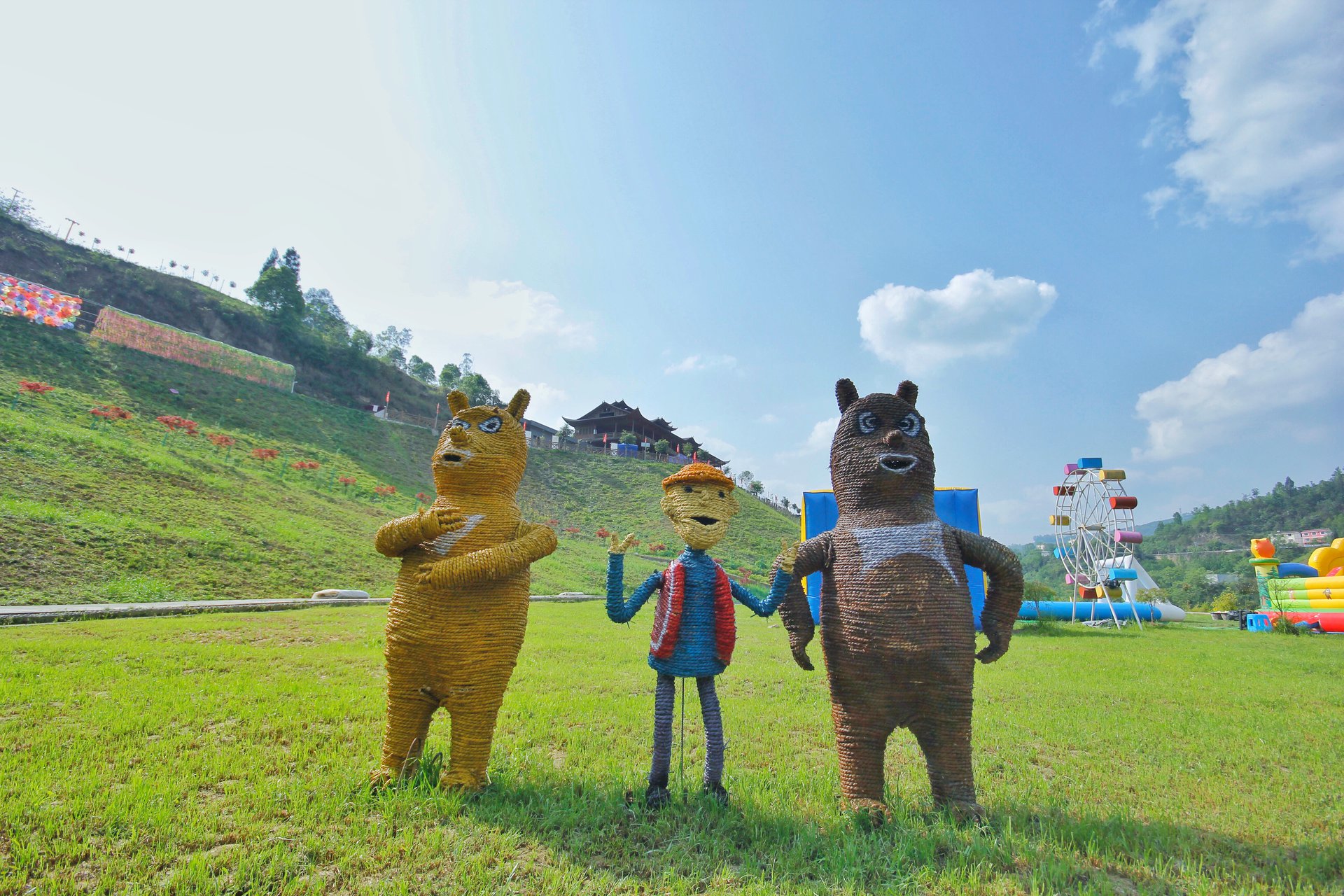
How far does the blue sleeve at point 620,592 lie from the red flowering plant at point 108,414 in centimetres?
2074

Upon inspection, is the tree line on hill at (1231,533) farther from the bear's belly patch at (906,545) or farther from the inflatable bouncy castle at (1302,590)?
the bear's belly patch at (906,545)

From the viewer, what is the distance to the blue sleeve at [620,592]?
319cm

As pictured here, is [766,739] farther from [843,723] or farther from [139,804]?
[139,804]

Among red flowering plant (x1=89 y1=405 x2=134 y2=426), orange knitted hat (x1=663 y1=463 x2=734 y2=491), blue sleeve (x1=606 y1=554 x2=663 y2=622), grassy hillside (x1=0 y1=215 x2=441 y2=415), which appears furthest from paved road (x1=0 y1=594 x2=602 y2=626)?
grassy hillside (x1=0 y1=215 x2=441 y2=415)

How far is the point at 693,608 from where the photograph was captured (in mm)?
3193

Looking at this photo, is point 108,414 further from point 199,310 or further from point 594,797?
point 594,797

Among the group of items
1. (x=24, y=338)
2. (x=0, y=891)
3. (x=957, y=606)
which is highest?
(x=24, y=338)

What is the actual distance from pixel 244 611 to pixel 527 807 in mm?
8386

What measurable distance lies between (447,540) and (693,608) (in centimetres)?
135

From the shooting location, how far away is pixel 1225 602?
21219 millimetres

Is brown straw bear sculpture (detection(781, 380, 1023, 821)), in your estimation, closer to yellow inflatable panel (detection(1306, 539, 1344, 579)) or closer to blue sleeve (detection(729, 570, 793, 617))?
blue sleeve (detection(729, 570, 793, 617))

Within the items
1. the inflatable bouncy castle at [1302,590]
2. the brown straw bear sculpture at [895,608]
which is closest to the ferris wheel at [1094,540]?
the inflatable bouncy castle at [1302,590]

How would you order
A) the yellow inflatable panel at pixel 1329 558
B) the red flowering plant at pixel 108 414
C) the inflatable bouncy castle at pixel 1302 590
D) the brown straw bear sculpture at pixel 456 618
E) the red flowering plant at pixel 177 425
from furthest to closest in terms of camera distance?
the red flowering plant at pixel 177 425
the red flowering plant at pixel 108 414
the yellow inflatable panel at pixel 1329 558
the inflatable bouncy castle at pixel 1302 590
the brown straw bear sculpture at pixel 456 618

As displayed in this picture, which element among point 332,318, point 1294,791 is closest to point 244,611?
point 1294,791
